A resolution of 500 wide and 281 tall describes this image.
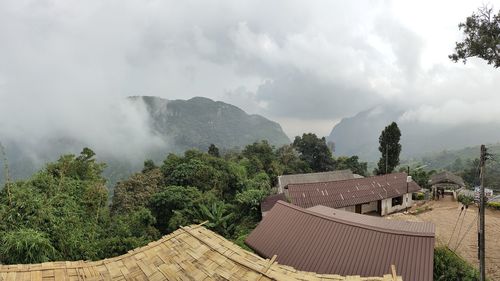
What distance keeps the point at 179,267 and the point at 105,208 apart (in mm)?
17849

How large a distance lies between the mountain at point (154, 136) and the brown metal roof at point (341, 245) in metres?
91.3

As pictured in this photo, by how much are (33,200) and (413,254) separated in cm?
1506

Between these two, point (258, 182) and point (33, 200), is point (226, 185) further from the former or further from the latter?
point (33, 200)

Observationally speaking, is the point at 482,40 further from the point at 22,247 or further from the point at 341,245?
the point at 22,247

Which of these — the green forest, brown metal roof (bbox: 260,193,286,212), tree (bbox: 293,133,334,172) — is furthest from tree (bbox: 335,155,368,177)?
brown metal roof (bbox: 260,193,286,212)

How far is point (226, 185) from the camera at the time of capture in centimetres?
3459

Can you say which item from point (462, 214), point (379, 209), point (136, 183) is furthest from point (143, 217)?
point (462, 214)

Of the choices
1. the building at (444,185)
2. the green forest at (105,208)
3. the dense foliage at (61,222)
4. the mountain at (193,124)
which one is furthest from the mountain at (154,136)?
the dense foliage at (61,222)

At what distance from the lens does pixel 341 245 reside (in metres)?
11.1

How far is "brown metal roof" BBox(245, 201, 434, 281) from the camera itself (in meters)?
9.52

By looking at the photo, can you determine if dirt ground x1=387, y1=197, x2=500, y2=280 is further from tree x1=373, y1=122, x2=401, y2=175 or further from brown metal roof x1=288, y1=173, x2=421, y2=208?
tree x1=373, y1=122, x2=401, y2=175

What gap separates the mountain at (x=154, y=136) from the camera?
128 m

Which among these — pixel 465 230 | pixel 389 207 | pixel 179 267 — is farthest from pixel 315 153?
pixel 179 267

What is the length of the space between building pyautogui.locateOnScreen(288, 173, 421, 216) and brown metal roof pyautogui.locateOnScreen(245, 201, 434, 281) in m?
11.1
